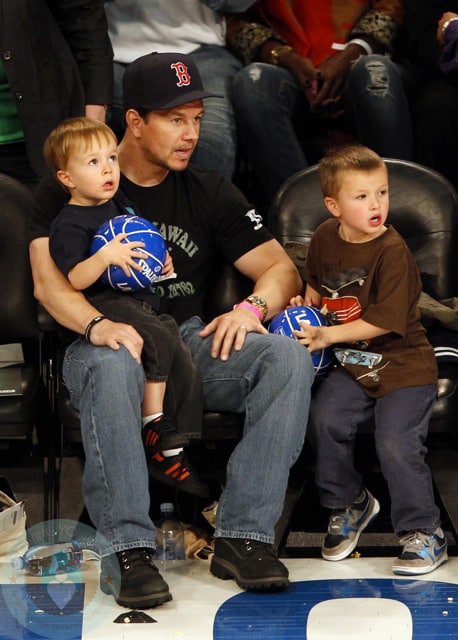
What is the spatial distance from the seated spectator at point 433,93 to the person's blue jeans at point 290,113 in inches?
4.5

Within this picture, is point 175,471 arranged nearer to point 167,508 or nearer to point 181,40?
point 167,508

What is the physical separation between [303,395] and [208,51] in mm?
1893

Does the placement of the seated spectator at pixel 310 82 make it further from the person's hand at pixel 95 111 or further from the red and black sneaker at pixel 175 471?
the red and black sneaker at pixel 175 471

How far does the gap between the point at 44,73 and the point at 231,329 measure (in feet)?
4.40

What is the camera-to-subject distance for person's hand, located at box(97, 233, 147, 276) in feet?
12.0

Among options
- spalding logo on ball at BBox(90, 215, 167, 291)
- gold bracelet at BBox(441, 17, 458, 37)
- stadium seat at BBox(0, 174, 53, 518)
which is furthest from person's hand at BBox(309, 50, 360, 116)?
spalding logo on ball at BBox(90, 215, 167, 291)

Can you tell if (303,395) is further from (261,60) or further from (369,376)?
(261,60)

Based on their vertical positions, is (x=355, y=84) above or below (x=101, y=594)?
above

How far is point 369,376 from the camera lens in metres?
3.82

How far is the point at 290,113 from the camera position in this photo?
5.00 m

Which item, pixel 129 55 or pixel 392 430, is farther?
pixel 129 55

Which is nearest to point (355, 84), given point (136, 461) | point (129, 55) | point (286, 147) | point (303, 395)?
point (286, 147)

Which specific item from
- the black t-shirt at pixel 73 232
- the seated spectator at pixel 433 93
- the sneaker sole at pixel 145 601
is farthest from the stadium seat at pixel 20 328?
the seated spectator at pixel 433 93

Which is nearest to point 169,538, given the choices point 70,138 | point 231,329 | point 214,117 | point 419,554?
point 231,329
